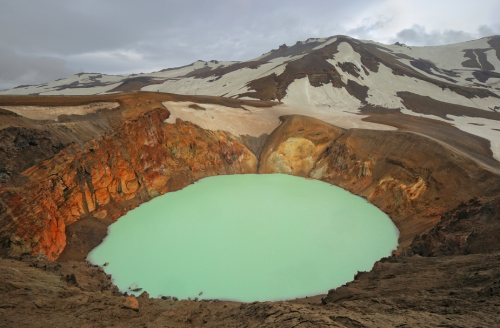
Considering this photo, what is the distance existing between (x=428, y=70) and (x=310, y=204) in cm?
7255

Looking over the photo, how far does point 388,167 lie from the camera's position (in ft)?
57.2

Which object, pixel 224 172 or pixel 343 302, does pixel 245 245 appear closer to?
pixel 343 302

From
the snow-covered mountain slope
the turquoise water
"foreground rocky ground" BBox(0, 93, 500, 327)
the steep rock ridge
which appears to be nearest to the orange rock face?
"foreground rocky ground" BBox(0, 93, 500, 327)

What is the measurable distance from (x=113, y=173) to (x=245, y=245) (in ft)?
34.6

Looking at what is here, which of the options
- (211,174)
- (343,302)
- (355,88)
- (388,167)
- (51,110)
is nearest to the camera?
A: (343,302)

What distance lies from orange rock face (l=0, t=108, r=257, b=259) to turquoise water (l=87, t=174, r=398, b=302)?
5.92ft

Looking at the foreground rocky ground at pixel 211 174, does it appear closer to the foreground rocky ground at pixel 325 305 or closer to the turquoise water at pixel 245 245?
the foreground rocky ground at pixel 325 305

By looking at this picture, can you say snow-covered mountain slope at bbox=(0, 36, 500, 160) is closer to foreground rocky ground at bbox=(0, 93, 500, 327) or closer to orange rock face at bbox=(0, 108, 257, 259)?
foreground rocky ground at bbox=(0, 93, 500, 327)

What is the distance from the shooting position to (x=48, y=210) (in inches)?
450

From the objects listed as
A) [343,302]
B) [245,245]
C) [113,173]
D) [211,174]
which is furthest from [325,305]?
[211,174]

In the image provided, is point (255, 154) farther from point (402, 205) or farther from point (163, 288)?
point (163, 288)

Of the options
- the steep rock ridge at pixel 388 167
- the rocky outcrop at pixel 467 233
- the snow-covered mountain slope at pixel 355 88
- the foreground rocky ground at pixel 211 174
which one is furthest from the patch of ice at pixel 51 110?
the snow-covered mountain slope at pixel 355 88

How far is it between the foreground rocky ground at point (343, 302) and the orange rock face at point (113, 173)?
2.82 m

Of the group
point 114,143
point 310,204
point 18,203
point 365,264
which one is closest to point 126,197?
point 114,143
